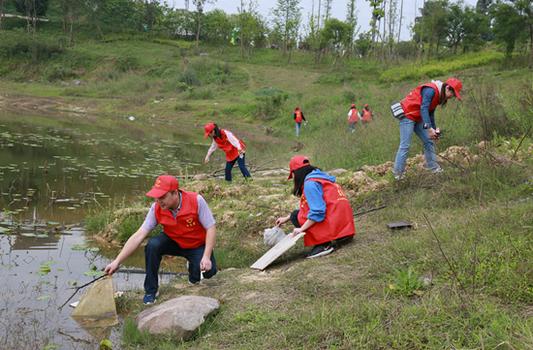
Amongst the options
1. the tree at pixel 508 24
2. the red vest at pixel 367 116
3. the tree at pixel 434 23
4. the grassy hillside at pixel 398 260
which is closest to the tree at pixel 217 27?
the tree at pixel 434 23

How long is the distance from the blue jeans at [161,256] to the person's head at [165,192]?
1.62ft

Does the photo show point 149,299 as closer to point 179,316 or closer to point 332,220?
point 179,316

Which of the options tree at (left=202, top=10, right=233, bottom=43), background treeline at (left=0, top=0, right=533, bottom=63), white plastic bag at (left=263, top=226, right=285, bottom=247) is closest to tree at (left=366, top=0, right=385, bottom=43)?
background treeline at (left=0, top=0, right=533, bottom=63)

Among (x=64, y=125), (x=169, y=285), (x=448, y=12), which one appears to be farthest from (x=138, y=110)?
(x=169, y=285)

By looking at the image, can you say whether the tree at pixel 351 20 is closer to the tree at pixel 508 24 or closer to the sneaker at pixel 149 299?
the tree at pixel 508 24

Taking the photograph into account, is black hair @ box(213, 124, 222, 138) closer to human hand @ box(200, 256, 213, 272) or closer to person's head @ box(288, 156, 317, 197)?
person's head @ box(288, 156, 317, 197)

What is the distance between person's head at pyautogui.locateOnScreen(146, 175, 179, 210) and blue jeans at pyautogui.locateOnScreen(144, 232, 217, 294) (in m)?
0.49

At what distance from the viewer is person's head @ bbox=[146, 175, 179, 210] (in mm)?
4531

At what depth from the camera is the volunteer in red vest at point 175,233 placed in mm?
4695

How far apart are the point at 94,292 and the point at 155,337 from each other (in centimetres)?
108

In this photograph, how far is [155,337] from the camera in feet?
13.4

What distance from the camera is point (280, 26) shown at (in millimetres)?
51812

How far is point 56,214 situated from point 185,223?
181 inches

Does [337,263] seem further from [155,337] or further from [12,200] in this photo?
[12,200]
